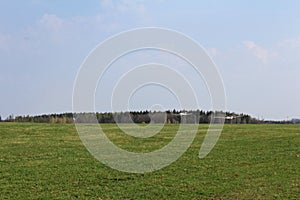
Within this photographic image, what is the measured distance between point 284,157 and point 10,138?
672 inches

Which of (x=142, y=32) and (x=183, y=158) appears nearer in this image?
(x=142, y=32)

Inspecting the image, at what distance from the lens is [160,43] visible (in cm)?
1262

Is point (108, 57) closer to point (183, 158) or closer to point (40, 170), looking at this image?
point (40, 170)

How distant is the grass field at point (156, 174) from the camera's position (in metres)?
14.8

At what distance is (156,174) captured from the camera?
17.5 meters

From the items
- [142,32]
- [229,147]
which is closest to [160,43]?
[142,32]

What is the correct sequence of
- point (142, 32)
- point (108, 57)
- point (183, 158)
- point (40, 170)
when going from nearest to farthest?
point (108, 57), point (142, 32), point (40, 170), point (183, 158)

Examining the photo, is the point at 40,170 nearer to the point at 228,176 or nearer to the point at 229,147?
the point at 228,176

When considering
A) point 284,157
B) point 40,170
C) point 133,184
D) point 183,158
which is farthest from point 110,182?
point 284,157

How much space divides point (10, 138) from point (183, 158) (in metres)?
13.1

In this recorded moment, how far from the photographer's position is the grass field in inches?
582

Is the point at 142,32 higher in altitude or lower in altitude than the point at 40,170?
higher

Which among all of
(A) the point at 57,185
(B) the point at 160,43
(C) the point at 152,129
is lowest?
(A) the point at 57,185

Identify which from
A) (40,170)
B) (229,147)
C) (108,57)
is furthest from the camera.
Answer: (229,147)
